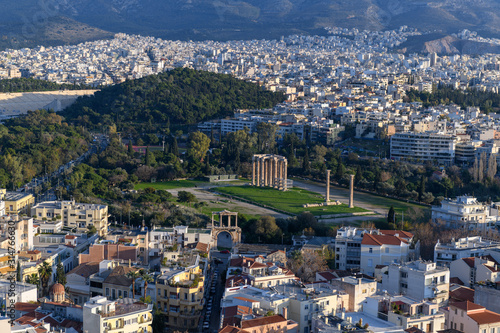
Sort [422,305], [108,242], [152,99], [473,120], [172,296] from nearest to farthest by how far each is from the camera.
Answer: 1. [422,305]
2. [172,296]
3. [108,242]
4. [473,120]
5. [152,99]

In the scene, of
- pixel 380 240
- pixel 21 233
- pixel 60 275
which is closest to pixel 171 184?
pixel 21 233

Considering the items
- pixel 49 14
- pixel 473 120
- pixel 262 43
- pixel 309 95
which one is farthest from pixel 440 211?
pixel 49 14

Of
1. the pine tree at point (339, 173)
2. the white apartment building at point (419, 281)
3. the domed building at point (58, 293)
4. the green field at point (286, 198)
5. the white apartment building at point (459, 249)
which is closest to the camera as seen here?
the domed building at point (58, 293)

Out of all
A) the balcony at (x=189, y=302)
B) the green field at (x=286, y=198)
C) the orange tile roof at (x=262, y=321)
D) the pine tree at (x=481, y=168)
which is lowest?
the balcony at (x=189, y=302)

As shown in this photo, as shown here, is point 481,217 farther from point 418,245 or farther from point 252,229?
point 252,229

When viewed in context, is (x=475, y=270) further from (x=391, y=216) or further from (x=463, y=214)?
(x=391, y=216)

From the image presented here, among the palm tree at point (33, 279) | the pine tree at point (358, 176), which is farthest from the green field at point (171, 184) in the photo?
the palm tree at point (33, 279)

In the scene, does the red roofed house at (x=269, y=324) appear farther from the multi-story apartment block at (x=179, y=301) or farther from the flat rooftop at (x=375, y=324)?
the multi-story apartment block at (x=179, y=301)
